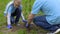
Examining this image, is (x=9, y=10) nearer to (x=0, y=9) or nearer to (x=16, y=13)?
(x=16, y=13)

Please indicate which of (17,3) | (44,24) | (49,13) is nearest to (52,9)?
(49,13)

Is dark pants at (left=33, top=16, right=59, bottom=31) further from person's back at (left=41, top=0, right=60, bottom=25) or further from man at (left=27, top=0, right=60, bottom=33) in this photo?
person's back at (left=41, top=0, right=60, bottom=25)

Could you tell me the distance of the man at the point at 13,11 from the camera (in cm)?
493

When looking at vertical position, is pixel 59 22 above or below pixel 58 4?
below

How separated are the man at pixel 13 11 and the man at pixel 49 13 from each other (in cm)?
36

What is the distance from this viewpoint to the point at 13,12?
5.12 metres

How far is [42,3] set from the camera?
15.2ft

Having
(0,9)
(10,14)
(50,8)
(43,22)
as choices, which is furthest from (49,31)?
(0,9)

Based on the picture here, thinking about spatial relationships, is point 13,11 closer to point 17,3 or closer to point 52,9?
point 17,3

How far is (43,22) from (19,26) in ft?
1.88

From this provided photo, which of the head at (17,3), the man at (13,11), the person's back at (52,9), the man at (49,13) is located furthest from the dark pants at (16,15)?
the person's back at (52,9)

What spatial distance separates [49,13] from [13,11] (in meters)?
0.81

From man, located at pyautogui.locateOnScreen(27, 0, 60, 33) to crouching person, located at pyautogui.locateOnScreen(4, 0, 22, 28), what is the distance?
1.17ft

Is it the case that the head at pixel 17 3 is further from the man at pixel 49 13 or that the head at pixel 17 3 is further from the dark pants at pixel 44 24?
the dark pants at pixel 44 24
